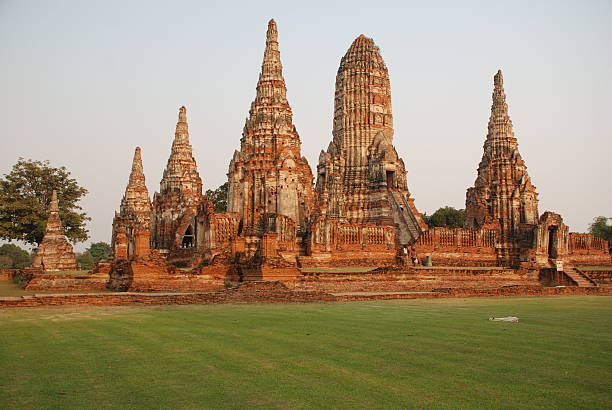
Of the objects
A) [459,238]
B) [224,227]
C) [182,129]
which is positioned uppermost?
[182,129]

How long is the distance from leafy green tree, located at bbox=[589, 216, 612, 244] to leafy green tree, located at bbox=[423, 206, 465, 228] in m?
21.6

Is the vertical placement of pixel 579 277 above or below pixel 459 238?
below

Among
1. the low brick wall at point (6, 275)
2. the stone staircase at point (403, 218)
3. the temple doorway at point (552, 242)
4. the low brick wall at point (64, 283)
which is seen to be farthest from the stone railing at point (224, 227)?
the temple doorway at point (552, 242)

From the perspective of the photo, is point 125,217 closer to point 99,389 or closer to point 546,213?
point 546,213

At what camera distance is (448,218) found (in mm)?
72562

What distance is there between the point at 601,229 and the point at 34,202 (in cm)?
6916

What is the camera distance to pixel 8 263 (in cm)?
7788

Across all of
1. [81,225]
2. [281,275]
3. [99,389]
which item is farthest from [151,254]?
[81,225]

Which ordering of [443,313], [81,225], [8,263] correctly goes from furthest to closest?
[8,263] < [81,225] < [443,313]

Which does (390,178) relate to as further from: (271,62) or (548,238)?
(271,62)

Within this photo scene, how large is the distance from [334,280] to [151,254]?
289 inches

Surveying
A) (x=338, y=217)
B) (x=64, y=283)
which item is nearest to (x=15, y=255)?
(x=338, y=217)

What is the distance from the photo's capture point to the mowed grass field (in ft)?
21.4

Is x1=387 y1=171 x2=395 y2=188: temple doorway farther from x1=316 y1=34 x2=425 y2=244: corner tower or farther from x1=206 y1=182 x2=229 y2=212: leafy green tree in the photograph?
x1=206 y1=182 x2=229 y2=212: leafy green tree
